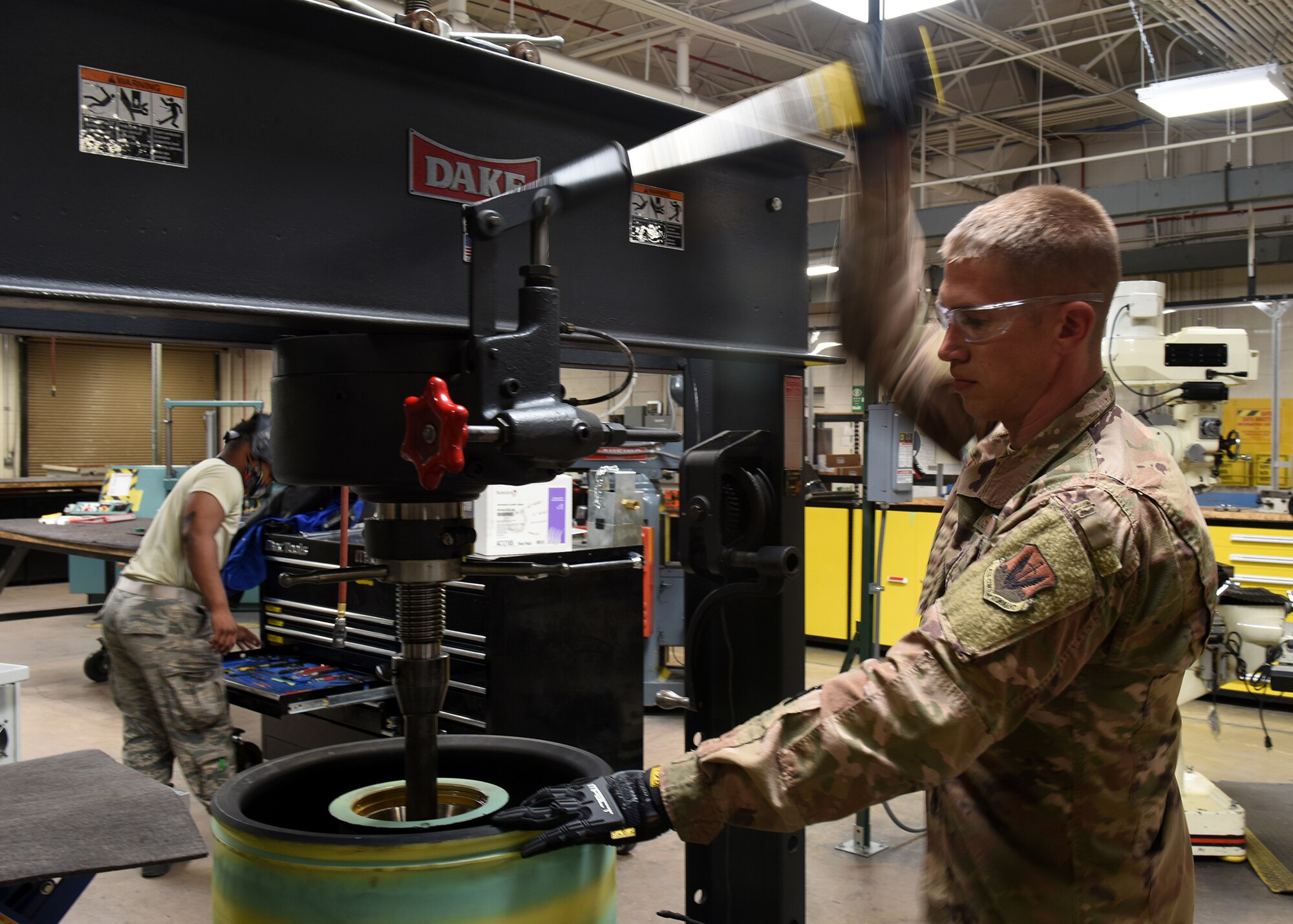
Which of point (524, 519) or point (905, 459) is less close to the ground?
point (905, 459)

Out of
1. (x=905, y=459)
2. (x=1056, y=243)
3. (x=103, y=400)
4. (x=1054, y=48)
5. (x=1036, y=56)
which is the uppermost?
(x=1036, y=56)

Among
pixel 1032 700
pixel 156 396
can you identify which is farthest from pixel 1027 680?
pixel 156 396

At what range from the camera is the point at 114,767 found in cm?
161

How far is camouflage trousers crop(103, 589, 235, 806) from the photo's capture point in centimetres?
294

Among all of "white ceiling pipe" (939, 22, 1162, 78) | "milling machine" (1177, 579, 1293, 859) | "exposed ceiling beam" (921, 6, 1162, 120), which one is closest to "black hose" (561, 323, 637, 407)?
"milling machine" (1177, 579, 1293, 859)

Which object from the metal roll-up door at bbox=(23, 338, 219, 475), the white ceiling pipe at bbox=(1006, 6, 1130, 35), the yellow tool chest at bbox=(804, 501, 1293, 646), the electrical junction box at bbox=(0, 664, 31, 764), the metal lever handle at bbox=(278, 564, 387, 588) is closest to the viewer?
the metal lever handle at bbox=(278, 564, 387, 588)

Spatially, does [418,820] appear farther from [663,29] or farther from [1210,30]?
[1210,30]

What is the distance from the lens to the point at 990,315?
1114 mm

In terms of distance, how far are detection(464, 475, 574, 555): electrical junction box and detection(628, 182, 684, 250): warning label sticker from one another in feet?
5.37

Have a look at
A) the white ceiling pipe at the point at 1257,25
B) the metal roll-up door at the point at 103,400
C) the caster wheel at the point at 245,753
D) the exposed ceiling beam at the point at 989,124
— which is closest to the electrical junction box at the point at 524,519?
the caster wheel at the point at 245,753

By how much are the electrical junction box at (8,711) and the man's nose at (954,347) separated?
2019 mm

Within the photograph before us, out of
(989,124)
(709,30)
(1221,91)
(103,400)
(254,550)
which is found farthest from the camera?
(103,400)

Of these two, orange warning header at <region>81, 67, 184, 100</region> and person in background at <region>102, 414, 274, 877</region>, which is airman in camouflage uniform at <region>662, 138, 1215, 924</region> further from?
person in background at <region>102, 414, 274, 877</region>

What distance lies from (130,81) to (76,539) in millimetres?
3984
